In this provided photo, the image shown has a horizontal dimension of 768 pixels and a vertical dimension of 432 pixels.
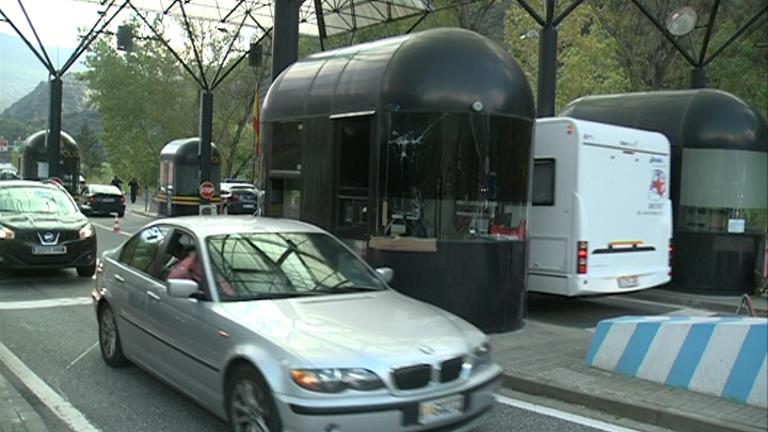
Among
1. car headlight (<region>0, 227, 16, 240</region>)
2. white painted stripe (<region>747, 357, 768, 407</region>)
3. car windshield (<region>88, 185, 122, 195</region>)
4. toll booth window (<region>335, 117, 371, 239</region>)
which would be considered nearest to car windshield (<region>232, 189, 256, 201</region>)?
car windshield (<region>88, 185, 122, 195</region>)

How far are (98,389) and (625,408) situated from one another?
4253mm

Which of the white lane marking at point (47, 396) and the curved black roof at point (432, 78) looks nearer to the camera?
the white lane marking at point (47, 396)

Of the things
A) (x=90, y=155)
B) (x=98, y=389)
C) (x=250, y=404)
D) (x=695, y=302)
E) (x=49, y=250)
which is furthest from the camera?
(x=90, y=155)

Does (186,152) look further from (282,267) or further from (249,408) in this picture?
(249,408)

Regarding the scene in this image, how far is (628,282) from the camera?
A: 971cm

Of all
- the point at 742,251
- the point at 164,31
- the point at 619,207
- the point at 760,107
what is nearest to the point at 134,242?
the point at 619,207

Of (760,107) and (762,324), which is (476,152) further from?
(760,107)

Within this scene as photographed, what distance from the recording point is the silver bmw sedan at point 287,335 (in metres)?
4.09

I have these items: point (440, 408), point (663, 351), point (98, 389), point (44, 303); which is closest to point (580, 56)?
point (44, 303)

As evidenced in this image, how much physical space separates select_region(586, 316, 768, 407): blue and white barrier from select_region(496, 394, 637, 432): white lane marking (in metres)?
0.95

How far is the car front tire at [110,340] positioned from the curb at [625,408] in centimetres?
346

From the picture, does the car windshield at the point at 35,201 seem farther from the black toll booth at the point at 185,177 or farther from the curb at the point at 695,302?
the black toll booth at the point at 185,177

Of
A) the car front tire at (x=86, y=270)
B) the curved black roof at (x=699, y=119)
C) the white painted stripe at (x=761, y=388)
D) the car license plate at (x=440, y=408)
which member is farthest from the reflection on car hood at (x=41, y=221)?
the white painted stripe at (x=761, y=388)

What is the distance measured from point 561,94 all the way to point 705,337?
2079 centimetres
